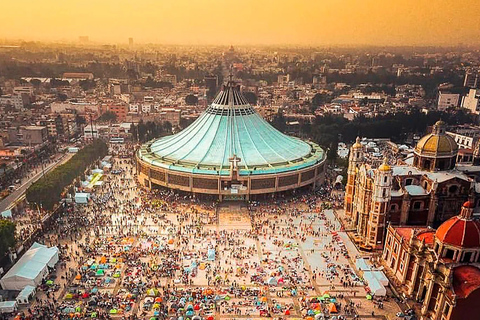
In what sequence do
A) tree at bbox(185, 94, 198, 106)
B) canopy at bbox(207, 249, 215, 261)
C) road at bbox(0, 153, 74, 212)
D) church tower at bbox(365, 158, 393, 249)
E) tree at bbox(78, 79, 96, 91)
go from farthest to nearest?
tree at bbox(78, 79, 96, 91) < tree at bbox(185, 94, 198, 106) < road at bbox(0, 153, 74, 212) < church tower at bbox(365, 158, 393, 249) < canopy at bbox(207, 249, 215, 261)

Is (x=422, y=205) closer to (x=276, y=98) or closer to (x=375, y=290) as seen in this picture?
(x=375, y=290)

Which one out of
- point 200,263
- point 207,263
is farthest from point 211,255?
point 200,263

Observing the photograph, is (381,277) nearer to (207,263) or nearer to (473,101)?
(207,263)

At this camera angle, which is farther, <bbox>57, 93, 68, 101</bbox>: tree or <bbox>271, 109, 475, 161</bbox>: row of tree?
<bbox>57, 93, 68, 101</bbox>: tree

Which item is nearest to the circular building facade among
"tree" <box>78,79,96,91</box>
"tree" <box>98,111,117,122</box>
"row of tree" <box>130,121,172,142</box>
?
"row of tree" <box>130,121,172,142</box>

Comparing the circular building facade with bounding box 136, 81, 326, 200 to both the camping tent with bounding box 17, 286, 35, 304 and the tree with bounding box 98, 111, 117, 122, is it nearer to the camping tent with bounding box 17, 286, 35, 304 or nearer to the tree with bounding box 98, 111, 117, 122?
the camping tent with bounding box 17, 286, 35, 304

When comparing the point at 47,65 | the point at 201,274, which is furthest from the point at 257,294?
the point at 47,65
